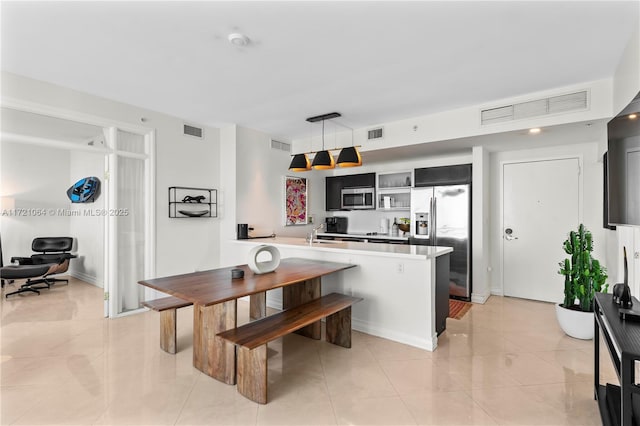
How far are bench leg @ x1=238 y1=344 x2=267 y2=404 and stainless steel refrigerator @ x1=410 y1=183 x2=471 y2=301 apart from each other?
3474 millimetres

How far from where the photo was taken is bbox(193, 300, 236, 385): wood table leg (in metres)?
2.43

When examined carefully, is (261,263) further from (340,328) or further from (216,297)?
(340,328)

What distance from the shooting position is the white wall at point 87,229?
5.64 metres

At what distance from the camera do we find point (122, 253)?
4051 mm

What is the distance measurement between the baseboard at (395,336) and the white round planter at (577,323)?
4.67 feet

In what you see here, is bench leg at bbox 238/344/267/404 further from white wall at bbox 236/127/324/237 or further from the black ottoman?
the black ottoman

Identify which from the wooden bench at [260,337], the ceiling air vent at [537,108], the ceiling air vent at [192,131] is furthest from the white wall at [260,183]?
the ceiling air vent at [537,108]

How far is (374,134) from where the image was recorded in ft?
15.7

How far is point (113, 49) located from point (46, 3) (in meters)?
0.55

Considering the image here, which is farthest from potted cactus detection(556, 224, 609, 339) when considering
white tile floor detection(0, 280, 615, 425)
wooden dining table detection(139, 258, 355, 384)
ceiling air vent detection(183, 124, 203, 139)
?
ceiling air vent detection(183, 124, 203, 139)

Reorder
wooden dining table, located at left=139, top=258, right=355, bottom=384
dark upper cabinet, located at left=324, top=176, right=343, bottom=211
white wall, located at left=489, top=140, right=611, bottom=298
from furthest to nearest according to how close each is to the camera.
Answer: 1. dark upper cabinet, located at left=324, top=176, right=343, bottom=211
2. white wall, located at left=489, top=140, right=611, bottom=298
3. wooden dining table, located at left=139, top=258, right=355, bottom=384

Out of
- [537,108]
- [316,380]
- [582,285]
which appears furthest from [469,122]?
Result: [316,380]

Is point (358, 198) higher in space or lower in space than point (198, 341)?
higher

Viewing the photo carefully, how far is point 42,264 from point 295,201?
4.53m
